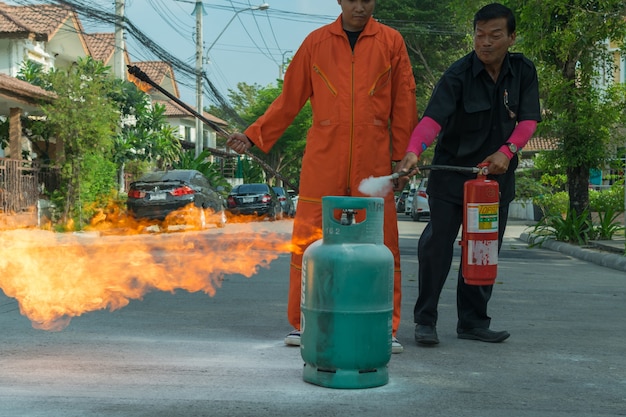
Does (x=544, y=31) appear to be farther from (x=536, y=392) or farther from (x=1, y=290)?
(x=536, y=392)

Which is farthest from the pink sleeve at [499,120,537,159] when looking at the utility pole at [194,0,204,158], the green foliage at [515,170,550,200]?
the utility pole at [194,0,204,158]

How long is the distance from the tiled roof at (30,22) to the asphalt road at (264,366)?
2339 cm

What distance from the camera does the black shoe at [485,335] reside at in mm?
5414

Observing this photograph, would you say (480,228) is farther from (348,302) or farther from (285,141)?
(285,141)

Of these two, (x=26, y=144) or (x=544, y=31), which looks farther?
(x=26, y=144)

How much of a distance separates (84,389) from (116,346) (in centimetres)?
116

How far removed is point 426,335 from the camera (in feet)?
17.2

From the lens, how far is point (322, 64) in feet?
16.6

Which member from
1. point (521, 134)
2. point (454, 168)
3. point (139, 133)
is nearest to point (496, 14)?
point (521, 134)

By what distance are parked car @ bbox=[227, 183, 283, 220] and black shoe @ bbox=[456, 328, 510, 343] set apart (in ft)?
71.7

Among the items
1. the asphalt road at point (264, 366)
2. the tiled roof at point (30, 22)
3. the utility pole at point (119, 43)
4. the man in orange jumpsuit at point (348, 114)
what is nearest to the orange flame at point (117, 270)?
the asphalt road at point (264, 366)

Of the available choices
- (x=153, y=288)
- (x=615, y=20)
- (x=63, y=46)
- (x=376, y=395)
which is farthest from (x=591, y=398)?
(x=63, y=46)

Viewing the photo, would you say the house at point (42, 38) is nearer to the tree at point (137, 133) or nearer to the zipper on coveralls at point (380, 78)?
the tree at point (137, 133)

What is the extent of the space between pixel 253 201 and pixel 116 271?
58.1ft
